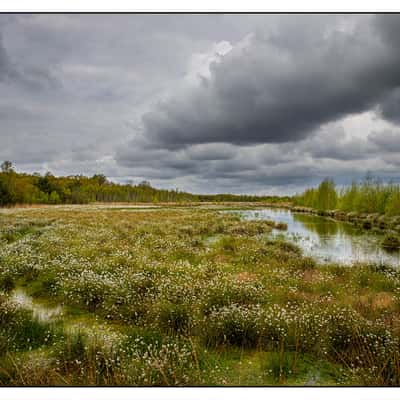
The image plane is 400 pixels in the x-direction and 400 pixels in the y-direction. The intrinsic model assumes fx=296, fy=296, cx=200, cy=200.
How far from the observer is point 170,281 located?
805 cm

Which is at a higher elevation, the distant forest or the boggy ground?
the distant forest

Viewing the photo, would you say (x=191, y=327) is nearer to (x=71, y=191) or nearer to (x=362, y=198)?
(x=362, y=198)

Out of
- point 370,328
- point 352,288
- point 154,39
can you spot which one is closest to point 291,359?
point 370,328

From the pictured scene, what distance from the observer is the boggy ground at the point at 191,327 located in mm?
4234

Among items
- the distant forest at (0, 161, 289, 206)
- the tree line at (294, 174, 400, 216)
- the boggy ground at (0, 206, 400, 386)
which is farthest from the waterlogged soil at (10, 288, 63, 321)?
the tree line at (294, 174, 400, 216)

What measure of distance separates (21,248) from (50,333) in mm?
7992

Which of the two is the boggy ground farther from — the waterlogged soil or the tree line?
the tree line

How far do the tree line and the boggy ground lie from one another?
29.2 m

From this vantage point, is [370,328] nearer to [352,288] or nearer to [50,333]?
[352,288]

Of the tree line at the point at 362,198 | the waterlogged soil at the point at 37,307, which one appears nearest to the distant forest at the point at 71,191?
the waterlogged soil at the point at 37,307

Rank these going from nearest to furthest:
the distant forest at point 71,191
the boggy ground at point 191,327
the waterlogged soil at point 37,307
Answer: the boggy ground at point 191,327, the waterlogged soil at point 37,307, the distant forest at point 71,191

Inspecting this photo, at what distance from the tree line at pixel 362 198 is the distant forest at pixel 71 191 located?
3820 centimetres

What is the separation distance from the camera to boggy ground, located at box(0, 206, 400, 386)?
13.9 feet

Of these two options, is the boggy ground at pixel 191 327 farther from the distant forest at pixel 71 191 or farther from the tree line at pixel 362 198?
the tree line at pixel 362 198
